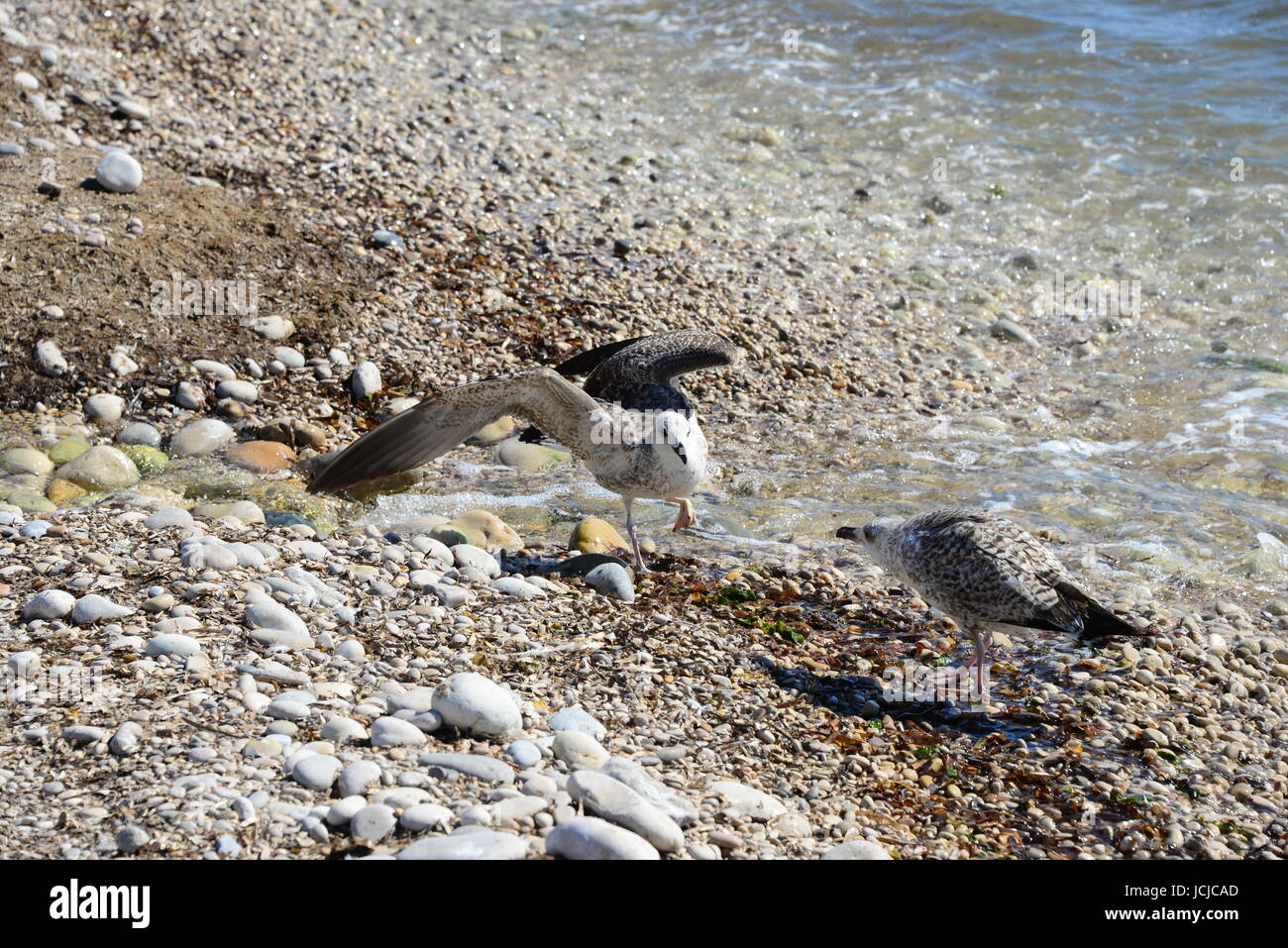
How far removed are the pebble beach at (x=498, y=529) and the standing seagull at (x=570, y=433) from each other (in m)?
0.37

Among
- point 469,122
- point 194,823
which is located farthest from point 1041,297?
point 194,823

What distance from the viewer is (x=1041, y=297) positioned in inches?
451

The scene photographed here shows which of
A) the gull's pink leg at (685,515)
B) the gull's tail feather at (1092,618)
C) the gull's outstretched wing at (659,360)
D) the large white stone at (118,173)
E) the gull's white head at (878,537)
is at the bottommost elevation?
the gull's pink leg at (685,515)

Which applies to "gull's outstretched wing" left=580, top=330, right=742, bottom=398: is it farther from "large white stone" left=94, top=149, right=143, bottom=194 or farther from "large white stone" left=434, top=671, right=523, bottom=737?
"large white stone" left=94, top=149, right=143, bottom=194

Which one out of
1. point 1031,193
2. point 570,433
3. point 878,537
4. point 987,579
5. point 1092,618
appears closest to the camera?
point 1092,618

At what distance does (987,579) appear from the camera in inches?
229

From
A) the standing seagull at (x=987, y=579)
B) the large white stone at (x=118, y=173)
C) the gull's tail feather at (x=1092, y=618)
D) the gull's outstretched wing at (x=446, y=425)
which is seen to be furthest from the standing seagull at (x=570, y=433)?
the large white stone at (x=118, y=173)

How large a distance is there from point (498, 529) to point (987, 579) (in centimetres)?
272

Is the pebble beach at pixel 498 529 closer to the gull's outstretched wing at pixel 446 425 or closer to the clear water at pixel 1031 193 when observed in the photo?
the clear water at pixel 1031 193

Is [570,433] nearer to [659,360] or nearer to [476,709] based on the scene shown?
[659,360]

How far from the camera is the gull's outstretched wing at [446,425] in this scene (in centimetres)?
673

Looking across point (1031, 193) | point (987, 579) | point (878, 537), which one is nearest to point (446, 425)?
point (878, 537)

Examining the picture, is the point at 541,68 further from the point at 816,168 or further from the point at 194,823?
the point at 194,823
